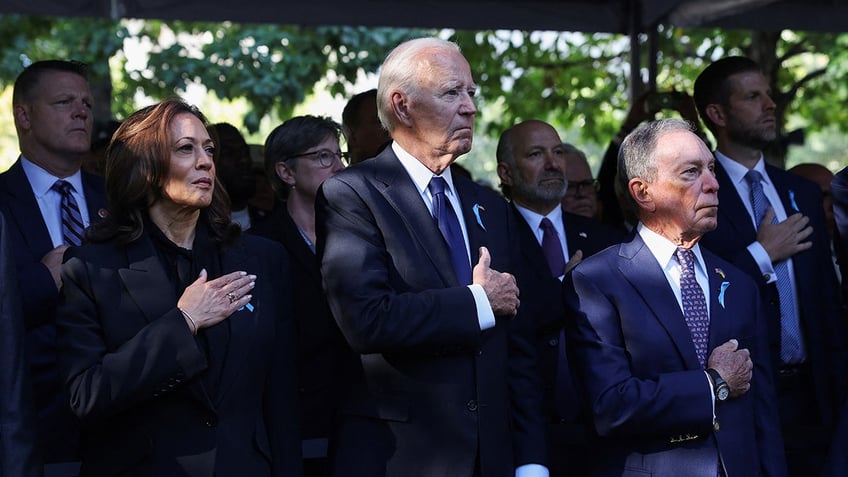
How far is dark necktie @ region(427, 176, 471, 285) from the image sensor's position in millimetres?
4098

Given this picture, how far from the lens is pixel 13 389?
353 cm

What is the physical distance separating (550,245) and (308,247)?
1.27 metres

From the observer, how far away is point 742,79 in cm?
598

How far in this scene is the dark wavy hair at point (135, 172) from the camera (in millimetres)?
4035

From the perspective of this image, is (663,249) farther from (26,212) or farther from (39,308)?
(26,212)

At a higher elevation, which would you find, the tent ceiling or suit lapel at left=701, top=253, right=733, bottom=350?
the tent ceiling

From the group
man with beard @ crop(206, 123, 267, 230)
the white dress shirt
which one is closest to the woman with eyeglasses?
man with beard @ crop(206, 123, 267, 230)

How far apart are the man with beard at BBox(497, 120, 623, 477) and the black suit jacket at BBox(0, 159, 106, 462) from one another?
193 cm

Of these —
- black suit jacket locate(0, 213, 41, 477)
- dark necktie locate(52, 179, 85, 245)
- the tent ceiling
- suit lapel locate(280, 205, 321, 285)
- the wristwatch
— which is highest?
the tent ceiling

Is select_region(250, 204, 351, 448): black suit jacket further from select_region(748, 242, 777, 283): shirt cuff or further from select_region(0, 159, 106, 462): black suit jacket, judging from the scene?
select_region(748, 242, 777, 283): shirt cuff

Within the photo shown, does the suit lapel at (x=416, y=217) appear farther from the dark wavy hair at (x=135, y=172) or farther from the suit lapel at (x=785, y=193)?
the suit lapel at (x=785, y=193)

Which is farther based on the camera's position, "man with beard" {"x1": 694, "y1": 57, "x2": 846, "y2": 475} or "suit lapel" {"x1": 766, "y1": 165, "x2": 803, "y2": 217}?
"suit lapel" {"x1": 766, "y1": 165, "x2": 803, "y2": 217}

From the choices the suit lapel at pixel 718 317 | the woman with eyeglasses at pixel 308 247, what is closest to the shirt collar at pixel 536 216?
the woman with eyeglasses at pixel 308 247

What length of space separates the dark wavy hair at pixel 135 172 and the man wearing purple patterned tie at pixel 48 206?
2.25 feet
